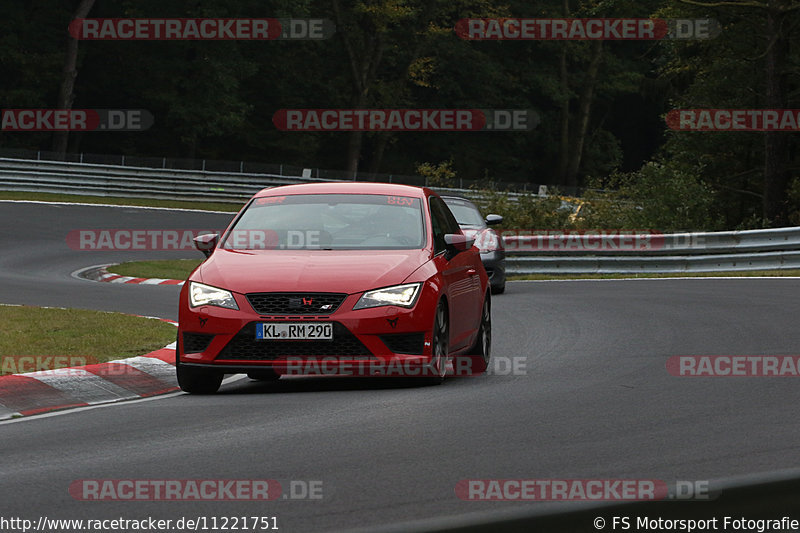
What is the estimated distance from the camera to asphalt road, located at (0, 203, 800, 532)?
5.75m

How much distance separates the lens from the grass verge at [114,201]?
144ft

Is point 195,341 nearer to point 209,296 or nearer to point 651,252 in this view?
point 209,296

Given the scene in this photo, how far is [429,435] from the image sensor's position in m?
7.38

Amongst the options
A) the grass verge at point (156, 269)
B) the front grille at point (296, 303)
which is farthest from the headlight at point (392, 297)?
the grass verge at point (156, 269)

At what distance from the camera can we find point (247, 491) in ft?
19.3

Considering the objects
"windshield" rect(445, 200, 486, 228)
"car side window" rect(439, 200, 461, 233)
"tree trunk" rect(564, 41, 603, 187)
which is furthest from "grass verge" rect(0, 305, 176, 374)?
"tree trunk" rect(564, 41, 603, 187)

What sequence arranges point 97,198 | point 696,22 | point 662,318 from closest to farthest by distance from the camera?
1. point 662,318
2. point 696,22
3. point 97,198

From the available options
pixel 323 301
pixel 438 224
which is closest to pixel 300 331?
pixel 323 301

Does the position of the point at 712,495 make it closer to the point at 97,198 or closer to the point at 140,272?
the point at 140,272

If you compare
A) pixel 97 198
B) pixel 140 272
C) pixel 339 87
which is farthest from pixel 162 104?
pixel 140 272

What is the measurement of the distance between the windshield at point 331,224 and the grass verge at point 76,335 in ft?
5.22

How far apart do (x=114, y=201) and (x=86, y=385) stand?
1465 inches

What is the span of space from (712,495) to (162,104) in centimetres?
6019

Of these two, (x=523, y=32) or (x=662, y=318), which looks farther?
(x=523, y=32)
